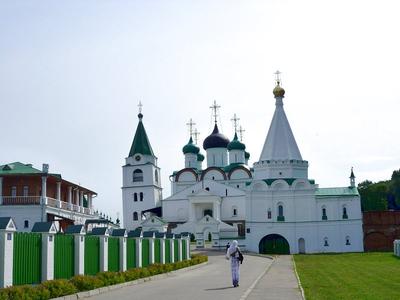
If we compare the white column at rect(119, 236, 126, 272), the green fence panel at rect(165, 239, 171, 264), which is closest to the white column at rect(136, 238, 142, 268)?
the white column at rect(119, 236, 126, 272)

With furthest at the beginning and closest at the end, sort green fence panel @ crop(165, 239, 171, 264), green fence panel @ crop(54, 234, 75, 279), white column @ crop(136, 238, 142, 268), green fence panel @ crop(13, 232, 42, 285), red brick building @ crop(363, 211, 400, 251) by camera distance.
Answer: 1. red brick building @ crop(363, 211, 400, 251)
2. green fence panel @ crop(165, 239, 171, 264)
3. white column @ crop(136, 238, 142, 268)
4. green fence panel @ crop(54, 234, 75, 279)
5. green fence panel @ crop(13, 232, 42, 285)

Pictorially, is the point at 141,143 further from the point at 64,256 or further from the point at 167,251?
the point at 64,256

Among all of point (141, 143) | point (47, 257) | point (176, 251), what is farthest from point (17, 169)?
point (141, 143)

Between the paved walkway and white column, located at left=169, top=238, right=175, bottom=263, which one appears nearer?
the paved walkway

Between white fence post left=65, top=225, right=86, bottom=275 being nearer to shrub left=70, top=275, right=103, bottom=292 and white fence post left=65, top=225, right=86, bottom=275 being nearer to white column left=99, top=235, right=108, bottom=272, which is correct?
shrub left=70, top=275, right=103, bottom=292

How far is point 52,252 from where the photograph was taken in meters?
16.1

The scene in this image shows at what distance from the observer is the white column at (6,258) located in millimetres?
13516

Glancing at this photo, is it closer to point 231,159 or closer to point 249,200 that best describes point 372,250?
point 249,200

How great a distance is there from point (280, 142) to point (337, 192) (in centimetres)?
759

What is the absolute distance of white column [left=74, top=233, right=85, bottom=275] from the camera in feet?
58.1

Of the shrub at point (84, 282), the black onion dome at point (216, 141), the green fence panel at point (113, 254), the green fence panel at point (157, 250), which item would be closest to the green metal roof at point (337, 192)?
the black onion dome at point (216, 141)

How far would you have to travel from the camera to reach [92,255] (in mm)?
→ 19188

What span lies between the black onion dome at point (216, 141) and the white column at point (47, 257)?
6179cm

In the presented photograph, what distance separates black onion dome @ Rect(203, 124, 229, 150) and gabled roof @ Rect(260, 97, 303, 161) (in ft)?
58.5
